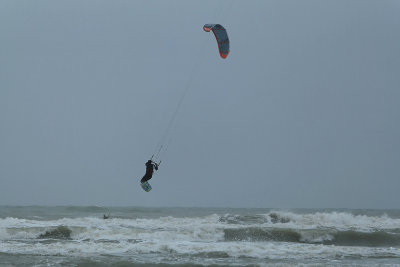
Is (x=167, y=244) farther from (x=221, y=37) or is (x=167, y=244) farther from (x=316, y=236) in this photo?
(x=316, y=236)

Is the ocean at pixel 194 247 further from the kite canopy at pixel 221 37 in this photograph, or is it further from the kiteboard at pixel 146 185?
the kite canopy at pixel 221 37

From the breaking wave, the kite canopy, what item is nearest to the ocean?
the breaking wave

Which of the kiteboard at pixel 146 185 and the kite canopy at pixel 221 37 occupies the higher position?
the kite canopy at pixel 221 37

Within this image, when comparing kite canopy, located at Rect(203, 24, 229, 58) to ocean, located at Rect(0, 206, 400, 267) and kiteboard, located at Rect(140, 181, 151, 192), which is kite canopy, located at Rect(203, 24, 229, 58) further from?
ocean, located at Rect(0, 206, 400, 267)

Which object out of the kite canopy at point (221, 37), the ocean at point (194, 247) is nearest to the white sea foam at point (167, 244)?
the ocean at point (194, 247)

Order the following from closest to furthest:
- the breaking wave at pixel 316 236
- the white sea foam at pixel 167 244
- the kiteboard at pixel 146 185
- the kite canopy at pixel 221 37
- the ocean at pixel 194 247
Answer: the ocean at pixel 194 247, the white sea foam at pixel 167 244, the kiteboard at pixel 146 185, the kite canopy at pixel 221 37, the breaking wave at pixel 316 236

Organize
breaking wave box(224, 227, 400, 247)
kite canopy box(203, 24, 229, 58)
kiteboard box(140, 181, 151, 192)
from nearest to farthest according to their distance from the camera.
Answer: kiteboard box(140, 181, 151, 192), kite canopy box(203, 24, 229, 58), breaking wave box(224, 227, 400, 247)

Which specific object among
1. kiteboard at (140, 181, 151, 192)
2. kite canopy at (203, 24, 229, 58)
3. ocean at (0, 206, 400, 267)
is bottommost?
ocean at (0, 206, 400, 267)

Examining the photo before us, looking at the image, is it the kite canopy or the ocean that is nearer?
the ocean

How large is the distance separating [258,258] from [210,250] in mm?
1453

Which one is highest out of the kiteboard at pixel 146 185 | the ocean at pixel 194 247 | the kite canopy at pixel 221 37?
the kite canopy at pixel 221 37

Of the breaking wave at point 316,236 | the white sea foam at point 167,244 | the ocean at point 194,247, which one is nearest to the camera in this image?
the ocean at point 194,247

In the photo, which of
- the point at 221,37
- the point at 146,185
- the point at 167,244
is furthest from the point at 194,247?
the point at 221,37

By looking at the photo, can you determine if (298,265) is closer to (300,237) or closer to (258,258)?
(258,258)
